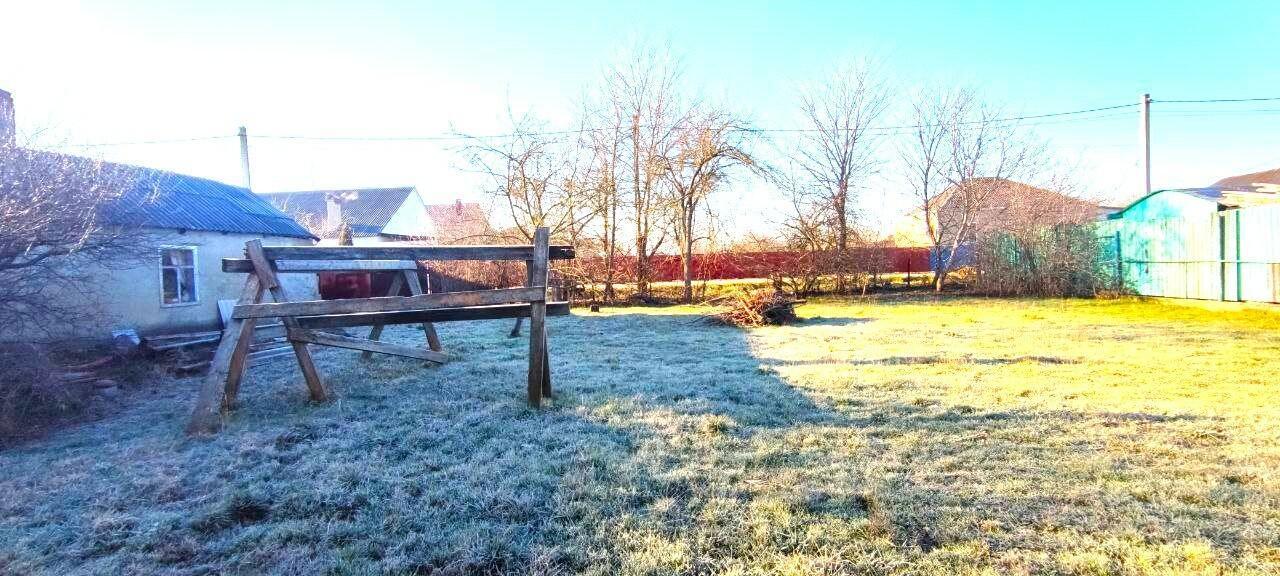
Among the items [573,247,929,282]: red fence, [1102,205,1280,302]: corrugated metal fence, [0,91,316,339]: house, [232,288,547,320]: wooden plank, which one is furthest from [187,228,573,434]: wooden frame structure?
[1102,205,1280,302]: corrugated metal fence

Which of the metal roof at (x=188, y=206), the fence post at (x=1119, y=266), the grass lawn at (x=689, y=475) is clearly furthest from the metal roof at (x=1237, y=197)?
the metal roof at (x=188, y=206)

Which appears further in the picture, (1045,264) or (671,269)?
(671,269)

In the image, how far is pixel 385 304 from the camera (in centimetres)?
474

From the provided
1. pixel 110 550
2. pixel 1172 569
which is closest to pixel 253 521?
pixel 110 550

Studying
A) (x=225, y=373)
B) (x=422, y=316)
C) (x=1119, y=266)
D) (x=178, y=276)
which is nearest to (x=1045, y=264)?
(x=1119, y=266)

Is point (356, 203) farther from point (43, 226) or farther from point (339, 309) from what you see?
point (339, 309)

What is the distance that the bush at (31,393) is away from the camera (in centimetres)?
458

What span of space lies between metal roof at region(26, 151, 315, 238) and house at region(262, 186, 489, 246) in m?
9.16

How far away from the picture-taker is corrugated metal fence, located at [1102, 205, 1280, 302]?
10.9m

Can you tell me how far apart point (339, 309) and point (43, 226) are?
3533 millimetres

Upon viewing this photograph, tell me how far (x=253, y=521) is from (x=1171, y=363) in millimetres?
8236

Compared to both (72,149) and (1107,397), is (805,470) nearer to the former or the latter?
(1107,397)

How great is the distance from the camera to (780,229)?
17.9 metres

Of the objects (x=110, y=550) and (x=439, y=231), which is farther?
(x=439, y=231)
